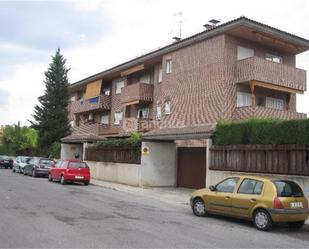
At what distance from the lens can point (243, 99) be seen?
2711cm

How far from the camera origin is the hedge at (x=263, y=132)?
16.2 meters

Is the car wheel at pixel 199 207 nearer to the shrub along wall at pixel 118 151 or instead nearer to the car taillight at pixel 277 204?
the car taillight at pixel 277 204

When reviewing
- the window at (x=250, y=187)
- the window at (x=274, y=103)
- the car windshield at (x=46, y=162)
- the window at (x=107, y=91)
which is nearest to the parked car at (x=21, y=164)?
the car windshield at (x=46, y=162)

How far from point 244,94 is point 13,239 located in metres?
20.4

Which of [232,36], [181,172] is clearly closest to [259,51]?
[232,36]

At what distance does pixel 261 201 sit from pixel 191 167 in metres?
13.1

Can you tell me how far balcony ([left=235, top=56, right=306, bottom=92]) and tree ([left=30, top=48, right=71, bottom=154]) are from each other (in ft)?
82.6

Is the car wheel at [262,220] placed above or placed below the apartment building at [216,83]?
below

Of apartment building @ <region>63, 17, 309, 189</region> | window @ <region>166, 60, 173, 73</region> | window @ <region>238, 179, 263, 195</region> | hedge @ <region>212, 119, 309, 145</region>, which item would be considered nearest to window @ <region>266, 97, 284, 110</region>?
apartment building @ <region>63, 17, 309, 189</region>

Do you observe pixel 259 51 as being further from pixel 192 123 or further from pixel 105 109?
pixel 105 109

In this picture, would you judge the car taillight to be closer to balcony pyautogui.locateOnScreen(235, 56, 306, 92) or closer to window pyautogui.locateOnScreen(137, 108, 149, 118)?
balcony pyautogui.locateOnScreen(235, 56, 306, 92)

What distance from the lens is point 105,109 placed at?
1645 inches

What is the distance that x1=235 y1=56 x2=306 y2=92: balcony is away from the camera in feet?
83.5

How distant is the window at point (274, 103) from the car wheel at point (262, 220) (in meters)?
16.8
